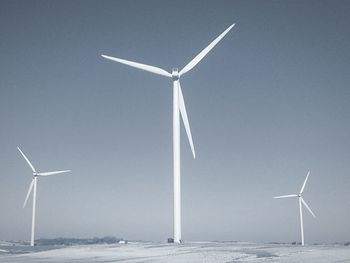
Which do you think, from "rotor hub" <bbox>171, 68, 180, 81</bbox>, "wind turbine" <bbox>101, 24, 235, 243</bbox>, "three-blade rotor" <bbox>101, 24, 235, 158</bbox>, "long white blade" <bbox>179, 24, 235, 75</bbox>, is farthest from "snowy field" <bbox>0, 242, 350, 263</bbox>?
"long white blade" <bbox>179, 24, 235, 75</bbox>

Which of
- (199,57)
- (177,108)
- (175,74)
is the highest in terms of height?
(199,57)

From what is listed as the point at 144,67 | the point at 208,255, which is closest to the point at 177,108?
the point at 144,67

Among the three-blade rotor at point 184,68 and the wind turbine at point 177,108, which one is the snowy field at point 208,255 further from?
the three-blade rotor at point 184,68

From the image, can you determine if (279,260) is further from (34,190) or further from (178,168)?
(34,190)

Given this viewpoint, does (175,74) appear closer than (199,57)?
Yes

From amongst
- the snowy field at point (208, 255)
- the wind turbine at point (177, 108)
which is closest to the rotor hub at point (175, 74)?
the wind turbine at point (177, 108)

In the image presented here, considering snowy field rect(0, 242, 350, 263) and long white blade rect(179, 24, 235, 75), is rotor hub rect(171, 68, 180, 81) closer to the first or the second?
long white blade rect(179, 24, 235, 75)

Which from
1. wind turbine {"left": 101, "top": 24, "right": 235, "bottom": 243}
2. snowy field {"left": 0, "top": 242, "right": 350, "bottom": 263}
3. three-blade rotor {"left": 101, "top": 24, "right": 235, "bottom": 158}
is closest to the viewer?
snowy field {"left": 0, "top": 242, "right": 350, "bottom": 263}

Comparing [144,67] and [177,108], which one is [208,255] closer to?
[177,108]

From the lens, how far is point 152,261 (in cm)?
3066

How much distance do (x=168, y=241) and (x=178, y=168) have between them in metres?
10.2

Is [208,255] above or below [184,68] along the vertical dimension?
below

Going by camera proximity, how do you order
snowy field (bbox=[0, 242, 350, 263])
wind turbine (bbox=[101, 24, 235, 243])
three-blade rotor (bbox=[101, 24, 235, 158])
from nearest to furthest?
snowy field (bbox=[0, 242, 350, 263]), wind turbine (bbox=[101, 24, 235, 243]), three-blade rotor (bbox=[101, 24, 235, 158])

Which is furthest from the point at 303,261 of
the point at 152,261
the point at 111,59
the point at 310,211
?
the point at 310,211
